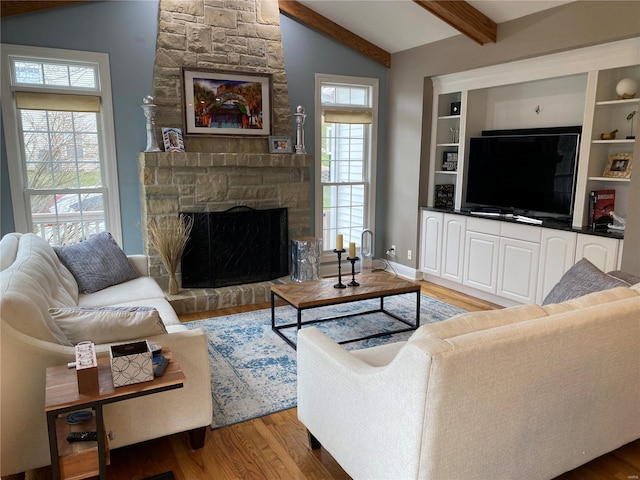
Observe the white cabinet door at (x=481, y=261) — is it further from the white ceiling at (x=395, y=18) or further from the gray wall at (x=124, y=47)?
the gray wall at (x=124, y=47)

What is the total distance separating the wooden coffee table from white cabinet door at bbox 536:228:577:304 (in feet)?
4.01

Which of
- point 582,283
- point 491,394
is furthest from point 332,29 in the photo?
point 491,394

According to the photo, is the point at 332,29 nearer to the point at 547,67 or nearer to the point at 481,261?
the point at 547,67

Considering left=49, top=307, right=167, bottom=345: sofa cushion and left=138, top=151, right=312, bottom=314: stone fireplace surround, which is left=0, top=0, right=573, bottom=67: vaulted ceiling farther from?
left=49, top=307, right=167, bottom=345: sofa cushion

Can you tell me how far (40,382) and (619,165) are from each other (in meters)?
4.29

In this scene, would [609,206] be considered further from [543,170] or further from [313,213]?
[313,213]

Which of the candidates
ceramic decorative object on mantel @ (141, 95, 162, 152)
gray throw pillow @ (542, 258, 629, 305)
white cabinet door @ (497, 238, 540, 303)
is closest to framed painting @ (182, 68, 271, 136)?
ceramic decorative object on mantel @ (141, 95, 162, 152)

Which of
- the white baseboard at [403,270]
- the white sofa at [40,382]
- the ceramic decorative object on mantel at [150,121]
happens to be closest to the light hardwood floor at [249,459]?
the white sofa at [40,382]

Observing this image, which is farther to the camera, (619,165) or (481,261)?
(481,261)

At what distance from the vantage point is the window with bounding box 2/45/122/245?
3.99m

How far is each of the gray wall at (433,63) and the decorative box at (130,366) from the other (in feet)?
10.9

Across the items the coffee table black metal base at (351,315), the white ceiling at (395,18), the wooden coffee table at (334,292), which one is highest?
the white ceiling at (395,18)

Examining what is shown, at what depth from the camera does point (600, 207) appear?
388cm

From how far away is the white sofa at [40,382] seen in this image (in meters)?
1.85
